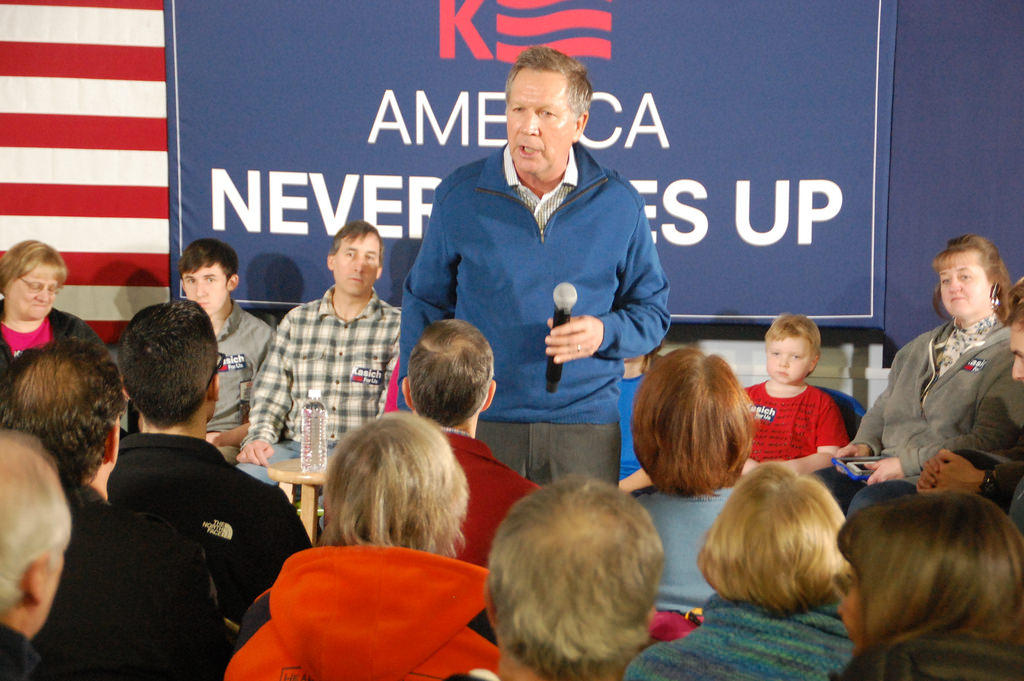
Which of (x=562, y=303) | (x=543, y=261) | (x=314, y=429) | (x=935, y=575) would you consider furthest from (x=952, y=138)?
(x=935, y=575)

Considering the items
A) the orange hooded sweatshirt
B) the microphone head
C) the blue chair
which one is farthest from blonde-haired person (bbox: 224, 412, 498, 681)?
the blue chair

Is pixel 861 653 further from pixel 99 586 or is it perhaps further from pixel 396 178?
pixel 396 178

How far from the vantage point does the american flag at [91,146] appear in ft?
13.5

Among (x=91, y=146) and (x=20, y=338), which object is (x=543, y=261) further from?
(x=91, y=146)

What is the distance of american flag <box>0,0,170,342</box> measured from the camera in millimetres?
4109

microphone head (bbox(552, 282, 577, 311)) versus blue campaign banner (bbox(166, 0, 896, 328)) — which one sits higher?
blue campaign banner (bbox(166, 0, 896, 328))

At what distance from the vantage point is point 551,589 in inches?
38.1

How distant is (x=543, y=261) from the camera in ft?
7.41

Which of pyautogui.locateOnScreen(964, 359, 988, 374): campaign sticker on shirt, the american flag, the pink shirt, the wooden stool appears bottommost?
the wooden stool

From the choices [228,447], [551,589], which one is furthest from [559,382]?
[228,447]

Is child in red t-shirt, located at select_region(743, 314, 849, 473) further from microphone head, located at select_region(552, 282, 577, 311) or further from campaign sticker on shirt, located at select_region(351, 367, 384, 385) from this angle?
microphone head, located at select_region(552, 282, 577, 311)

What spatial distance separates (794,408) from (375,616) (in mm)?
2713

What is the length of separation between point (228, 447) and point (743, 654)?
10.1ft

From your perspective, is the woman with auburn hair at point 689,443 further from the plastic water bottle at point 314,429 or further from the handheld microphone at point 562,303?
the plastic water bottle at point 314,429
